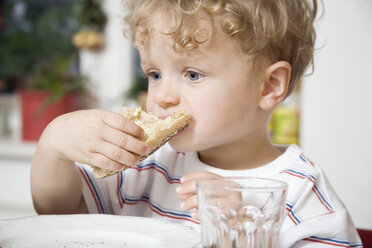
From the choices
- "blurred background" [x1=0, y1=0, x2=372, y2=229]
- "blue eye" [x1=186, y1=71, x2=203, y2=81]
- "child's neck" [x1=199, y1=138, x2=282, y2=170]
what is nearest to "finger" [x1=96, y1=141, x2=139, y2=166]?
"blue eye" [x1=186, y1=71, x2=203, y2=81]

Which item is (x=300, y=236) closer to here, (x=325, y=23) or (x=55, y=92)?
(x=325, y=23)

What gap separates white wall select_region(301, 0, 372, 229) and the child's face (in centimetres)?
119

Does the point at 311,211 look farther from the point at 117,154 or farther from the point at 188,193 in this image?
the point at 117,154

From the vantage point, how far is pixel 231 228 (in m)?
0.56

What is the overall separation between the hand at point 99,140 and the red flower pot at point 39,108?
1.96m

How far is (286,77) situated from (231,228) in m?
0.57

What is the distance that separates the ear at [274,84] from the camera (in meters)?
1.01

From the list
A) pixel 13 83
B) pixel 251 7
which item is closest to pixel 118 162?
pixel 251 7

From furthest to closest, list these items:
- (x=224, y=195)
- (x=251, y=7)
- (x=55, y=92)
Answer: (x=55, y=92), (x=251, y=7), (x=224, y=195)

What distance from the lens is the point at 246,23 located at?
0.94 meters

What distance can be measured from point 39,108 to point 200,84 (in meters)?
2.06

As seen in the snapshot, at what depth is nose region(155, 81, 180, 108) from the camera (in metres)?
0.93

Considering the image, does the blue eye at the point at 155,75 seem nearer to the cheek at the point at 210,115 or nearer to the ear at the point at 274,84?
the cheek at the point at 210,115

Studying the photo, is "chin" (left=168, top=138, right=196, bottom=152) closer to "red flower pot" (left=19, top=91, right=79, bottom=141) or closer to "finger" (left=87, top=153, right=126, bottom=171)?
"finger" (left=87, top=153, right=126, bottom=171)
